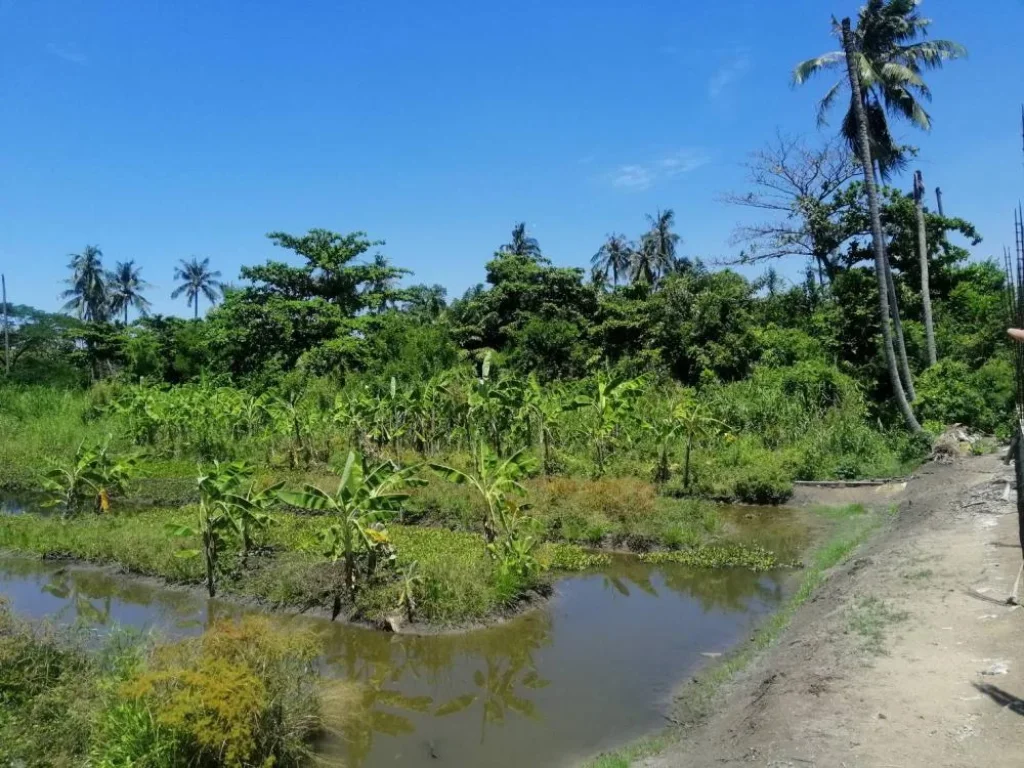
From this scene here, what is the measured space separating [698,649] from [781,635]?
3.24ft

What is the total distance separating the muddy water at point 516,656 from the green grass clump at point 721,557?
0.26 m

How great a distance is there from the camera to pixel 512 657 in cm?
827

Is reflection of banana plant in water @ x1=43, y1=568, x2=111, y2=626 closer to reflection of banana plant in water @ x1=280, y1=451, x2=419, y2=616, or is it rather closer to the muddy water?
the muddy water

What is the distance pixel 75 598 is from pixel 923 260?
74.0 ft

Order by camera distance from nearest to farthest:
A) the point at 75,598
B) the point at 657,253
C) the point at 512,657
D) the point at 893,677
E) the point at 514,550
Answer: the point at 893,677
the point at 512,657
the point at 514,550
the point at 75,598
the point at 657,253

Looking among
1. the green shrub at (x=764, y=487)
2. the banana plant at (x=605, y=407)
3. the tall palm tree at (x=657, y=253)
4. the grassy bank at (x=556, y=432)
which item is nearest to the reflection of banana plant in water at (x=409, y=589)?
the grassy bank at (x=556, y=432)

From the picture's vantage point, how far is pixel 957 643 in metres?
6.07

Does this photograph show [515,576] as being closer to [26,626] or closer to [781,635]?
[781,635]

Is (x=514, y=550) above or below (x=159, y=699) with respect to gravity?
above

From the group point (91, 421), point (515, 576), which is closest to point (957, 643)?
point (515, 576)

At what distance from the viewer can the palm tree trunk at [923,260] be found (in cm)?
2148

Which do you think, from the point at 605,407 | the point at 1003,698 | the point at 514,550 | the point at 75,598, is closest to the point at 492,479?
the point at 514,550

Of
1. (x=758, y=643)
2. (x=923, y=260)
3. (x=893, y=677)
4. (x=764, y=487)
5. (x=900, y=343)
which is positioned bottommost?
(x=758, y=643)

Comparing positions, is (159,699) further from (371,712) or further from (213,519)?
(213,519)
